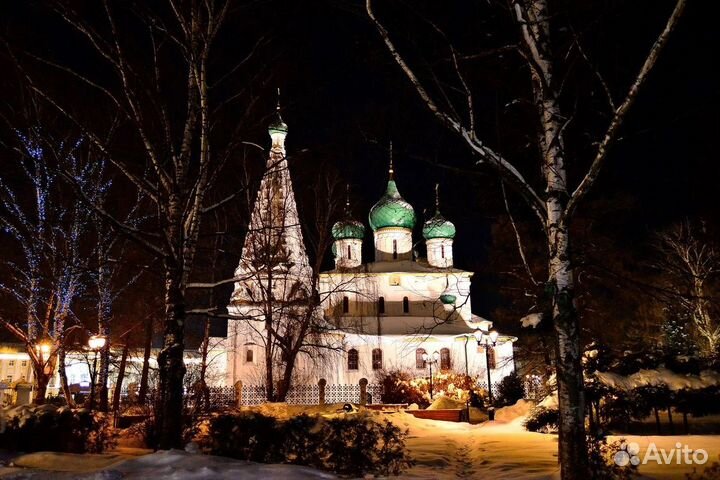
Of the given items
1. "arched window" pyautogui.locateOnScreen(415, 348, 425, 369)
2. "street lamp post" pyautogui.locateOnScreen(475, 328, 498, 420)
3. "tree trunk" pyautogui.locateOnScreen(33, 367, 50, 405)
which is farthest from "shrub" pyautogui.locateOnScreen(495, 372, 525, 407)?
"tree trunk" pyautogui.locateOnScreen(33, 367, 50, 405)

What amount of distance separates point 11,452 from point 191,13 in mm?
7723

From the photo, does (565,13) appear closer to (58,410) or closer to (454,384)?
(58,410)

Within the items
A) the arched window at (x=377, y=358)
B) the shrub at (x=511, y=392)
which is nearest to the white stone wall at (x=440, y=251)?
the arched window at (x=377, y=358)

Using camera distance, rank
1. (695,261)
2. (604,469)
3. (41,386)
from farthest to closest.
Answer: (695,261) < (41,386) < (604,469)

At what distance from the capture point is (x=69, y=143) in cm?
1858

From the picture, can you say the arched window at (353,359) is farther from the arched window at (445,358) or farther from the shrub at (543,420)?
the shrub at (543,420)

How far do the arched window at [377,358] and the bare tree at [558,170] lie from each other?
33.9 m

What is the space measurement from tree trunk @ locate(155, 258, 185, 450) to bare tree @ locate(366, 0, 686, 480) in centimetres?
497

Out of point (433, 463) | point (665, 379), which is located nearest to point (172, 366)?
point (433, 463)

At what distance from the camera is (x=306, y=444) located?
8867 mm

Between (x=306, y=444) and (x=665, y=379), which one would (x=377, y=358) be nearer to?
(x=665, y=379)

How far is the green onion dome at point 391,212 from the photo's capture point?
151ft

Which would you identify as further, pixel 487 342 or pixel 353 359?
pixel 353 359

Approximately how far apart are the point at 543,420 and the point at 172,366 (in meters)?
9.30
